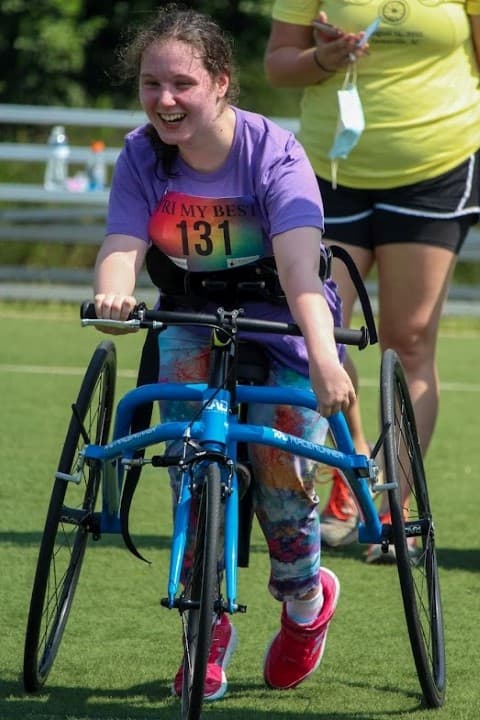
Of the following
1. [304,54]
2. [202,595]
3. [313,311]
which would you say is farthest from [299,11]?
[202,595]

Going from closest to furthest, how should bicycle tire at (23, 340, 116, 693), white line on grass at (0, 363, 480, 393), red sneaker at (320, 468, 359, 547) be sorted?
bicycle tire at (23, 340, 116, 693)
red sneaker at (320, 468, 359, 547)
white line on grass at (0, 363, 480, 393)

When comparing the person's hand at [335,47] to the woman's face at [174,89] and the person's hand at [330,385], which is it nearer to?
the woman's face at [174,89]

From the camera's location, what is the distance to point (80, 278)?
1286 cm

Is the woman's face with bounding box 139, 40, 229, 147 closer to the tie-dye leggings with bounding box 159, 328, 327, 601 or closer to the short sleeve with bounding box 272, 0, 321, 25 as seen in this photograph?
the tie-dye leggings with bounding box 159, 328, 327, 601

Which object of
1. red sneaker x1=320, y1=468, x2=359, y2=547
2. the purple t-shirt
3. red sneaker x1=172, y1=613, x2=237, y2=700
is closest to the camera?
the purple t-shirt

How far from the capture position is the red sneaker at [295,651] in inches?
157

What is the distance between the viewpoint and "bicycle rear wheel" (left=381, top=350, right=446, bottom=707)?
3.54m

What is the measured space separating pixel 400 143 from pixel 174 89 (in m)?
1.93

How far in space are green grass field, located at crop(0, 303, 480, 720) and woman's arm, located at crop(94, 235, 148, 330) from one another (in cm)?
96

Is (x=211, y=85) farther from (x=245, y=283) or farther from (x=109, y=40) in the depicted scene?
(x=109, y=40)

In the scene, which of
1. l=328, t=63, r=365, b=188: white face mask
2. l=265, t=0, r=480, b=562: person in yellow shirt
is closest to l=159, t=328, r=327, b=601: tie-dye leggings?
l=328, t=63, r=365, b=188: white face mask

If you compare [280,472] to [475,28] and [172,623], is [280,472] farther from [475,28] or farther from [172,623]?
[475,28]

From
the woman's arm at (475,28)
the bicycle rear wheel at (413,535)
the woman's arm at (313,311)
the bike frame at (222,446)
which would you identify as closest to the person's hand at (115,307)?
the bike frame at (222,446)

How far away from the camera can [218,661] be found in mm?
3879
